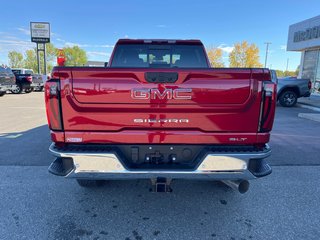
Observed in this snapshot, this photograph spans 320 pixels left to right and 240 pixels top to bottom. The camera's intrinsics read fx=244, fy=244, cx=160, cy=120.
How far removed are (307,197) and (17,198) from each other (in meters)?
3.97

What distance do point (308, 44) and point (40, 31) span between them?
1413 inches

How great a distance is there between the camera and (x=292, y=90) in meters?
12.7

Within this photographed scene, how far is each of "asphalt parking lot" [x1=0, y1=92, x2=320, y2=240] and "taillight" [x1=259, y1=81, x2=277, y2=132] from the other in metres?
1.17

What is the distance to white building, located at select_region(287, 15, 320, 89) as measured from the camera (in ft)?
59.7

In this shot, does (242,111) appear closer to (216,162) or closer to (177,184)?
(216,162)

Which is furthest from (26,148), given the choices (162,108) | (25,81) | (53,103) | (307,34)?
(307,34)

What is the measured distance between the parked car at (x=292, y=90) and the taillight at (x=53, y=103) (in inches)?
493

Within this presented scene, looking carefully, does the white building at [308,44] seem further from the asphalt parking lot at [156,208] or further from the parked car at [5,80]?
the parked car at [5,80]

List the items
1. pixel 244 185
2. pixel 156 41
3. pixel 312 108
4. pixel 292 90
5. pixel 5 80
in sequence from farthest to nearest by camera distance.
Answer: pixel 5 80
pixel 292 90
pixel 312 108
pixel 156 41
pixel 244 185

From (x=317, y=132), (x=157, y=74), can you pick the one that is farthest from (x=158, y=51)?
(x=317, y=132)

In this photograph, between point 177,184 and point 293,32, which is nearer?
point 177,184

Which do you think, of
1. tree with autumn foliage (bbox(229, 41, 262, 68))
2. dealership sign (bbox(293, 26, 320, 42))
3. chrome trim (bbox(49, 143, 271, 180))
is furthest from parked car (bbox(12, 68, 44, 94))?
tree with autumn foliage (bbox(229, 41, 262, 68))

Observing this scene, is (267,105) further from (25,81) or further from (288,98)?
(25,81)

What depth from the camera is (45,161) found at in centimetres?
461
